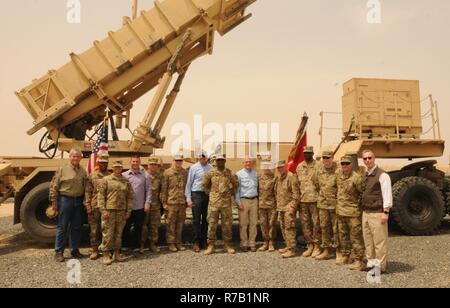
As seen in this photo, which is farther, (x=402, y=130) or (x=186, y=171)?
(x=402, y=130)

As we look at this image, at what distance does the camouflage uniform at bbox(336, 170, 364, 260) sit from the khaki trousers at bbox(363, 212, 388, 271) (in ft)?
0.36

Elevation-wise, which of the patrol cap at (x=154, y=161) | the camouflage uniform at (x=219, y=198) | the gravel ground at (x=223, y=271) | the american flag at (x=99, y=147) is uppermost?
the american flag at (x=99, y=147)

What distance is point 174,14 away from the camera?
21.5ft

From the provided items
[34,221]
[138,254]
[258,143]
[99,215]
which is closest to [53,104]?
[34,221]

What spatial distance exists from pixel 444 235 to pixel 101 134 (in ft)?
23.0

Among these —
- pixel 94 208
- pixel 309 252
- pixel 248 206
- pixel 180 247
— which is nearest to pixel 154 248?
pixel 180 247

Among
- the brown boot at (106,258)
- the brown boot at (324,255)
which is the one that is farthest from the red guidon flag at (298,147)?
the brown boot at (106,258)

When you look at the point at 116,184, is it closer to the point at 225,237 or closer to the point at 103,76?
the point at 225,237

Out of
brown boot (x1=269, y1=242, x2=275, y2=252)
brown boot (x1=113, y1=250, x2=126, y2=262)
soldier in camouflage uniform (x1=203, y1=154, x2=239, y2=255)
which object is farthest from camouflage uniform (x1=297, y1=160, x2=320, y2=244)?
brown boot (x1=113, y1=250, x2=126, y2=262)

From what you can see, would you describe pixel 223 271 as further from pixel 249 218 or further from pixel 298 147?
pixel 298 147

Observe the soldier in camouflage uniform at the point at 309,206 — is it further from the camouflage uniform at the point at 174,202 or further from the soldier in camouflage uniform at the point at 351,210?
the camouflage uniform at the point at 174,202

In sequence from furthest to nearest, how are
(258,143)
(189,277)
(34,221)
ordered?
(258,143) < (34,221) < (189,277)

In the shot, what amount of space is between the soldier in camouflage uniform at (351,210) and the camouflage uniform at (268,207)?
3.86 ft

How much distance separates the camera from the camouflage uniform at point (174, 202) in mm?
5680
